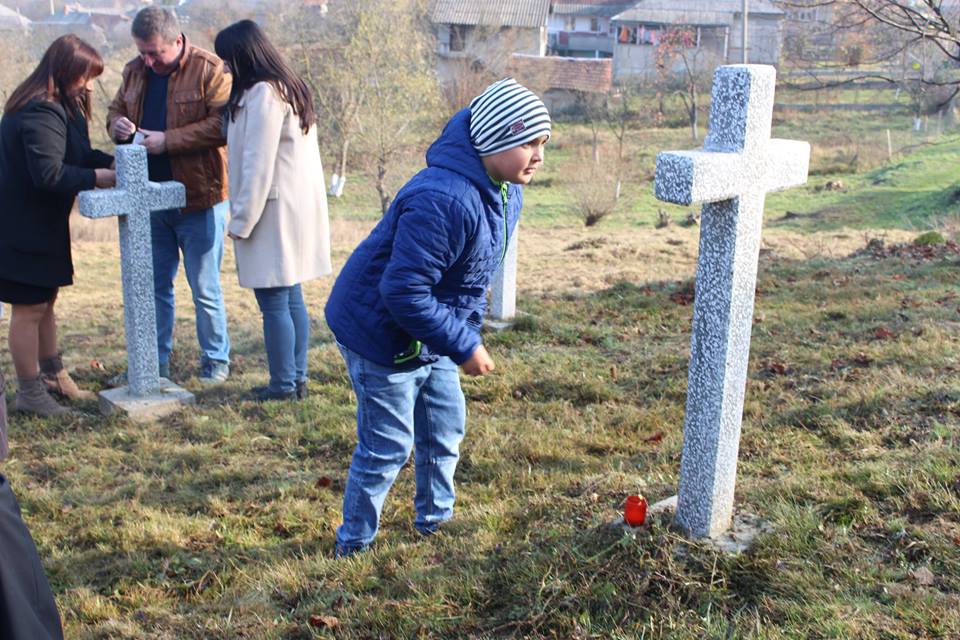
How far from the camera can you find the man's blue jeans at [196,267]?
5.54 m

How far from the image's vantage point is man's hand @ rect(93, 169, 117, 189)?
5145mm

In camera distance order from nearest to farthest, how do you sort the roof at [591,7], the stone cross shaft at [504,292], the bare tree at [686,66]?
the stone cross shaft at [504,292] → the bare tree at [686,66] → the roof at [591,7]

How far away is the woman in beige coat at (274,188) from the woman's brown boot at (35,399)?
1.17 meters

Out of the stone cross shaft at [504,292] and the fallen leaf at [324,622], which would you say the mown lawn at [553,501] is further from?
the stone cross shaft at [504,292]

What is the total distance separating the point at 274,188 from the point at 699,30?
1911 inches

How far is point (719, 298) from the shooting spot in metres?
2.85

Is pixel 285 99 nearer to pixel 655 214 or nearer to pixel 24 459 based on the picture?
pixel 24 459

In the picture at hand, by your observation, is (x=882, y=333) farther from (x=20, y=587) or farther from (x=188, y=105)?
(x=20, y=587)

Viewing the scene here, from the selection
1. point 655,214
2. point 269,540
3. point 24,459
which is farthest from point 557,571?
point 655,214

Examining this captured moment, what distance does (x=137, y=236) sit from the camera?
5141mm

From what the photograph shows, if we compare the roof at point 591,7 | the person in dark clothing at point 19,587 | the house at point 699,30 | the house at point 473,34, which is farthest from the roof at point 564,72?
the person in dark clothing at point 19,587

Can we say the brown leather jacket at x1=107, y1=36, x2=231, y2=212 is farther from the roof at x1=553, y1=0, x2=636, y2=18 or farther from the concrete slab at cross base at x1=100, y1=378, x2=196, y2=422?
the roof at x1=553, y1=0, x2=636, y2=18

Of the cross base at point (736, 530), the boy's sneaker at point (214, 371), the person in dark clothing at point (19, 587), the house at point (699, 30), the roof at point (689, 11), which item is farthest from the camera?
the roof at point (689, 11)

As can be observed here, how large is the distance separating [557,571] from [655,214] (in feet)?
75.8
